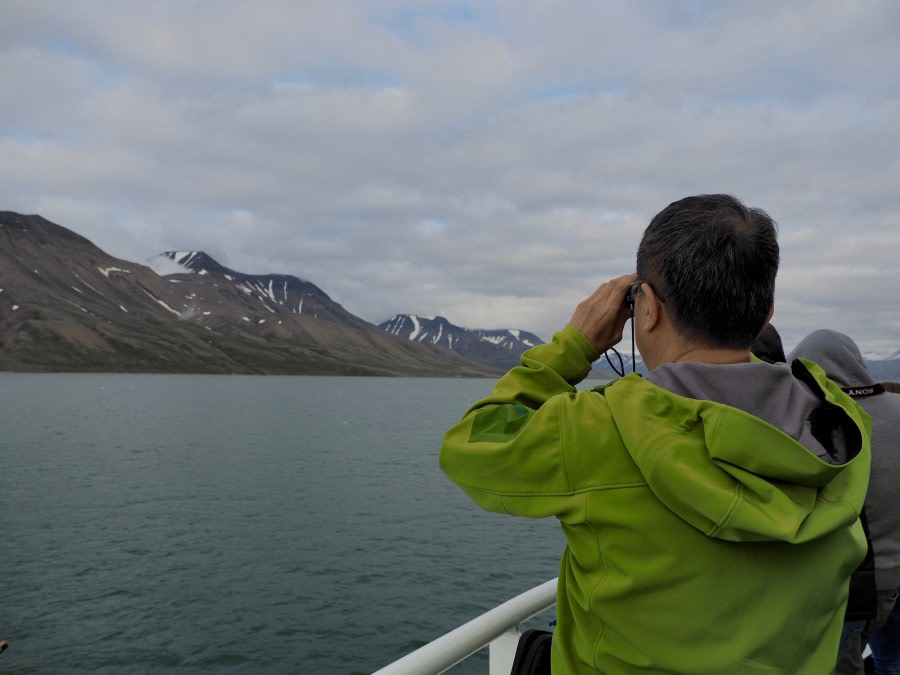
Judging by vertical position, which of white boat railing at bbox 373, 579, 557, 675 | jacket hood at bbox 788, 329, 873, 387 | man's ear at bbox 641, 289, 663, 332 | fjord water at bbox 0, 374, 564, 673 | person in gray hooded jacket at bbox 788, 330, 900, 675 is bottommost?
fjord water at bbox 0, 374, 564, 673

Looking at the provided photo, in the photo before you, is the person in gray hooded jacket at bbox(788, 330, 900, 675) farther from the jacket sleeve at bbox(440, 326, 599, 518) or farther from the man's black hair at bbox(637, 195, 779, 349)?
the jacket sleeve at bbox(440, 326, 599, 518)

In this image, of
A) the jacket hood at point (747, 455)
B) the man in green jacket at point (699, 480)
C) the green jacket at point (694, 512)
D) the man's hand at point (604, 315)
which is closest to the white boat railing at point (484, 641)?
the man in green jacket at point (699, 480)

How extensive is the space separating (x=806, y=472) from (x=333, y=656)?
15.7 m

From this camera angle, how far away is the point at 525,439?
1.77 metres

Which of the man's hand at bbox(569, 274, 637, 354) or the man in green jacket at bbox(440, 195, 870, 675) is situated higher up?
the man's hand at bbox(569, 274, 637, 354)

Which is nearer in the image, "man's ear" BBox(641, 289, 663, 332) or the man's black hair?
the man's black hair

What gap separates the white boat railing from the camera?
9.55 feet

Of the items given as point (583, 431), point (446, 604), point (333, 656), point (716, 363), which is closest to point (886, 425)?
point (716, 363)

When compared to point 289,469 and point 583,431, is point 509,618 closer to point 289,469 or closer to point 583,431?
point 583,431

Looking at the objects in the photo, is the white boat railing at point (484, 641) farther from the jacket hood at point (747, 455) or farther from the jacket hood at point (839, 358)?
the jacket hood at point (839, 358)

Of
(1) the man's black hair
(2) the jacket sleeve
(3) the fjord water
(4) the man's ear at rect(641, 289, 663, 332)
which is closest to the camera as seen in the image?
(2) the jacket sleeve

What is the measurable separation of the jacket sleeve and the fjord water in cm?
1450

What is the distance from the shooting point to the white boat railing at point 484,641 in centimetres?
291

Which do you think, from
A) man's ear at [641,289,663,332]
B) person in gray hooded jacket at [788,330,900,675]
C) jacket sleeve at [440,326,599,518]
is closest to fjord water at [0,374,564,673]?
person in gray hooded jacket at [788,330,900,675]
